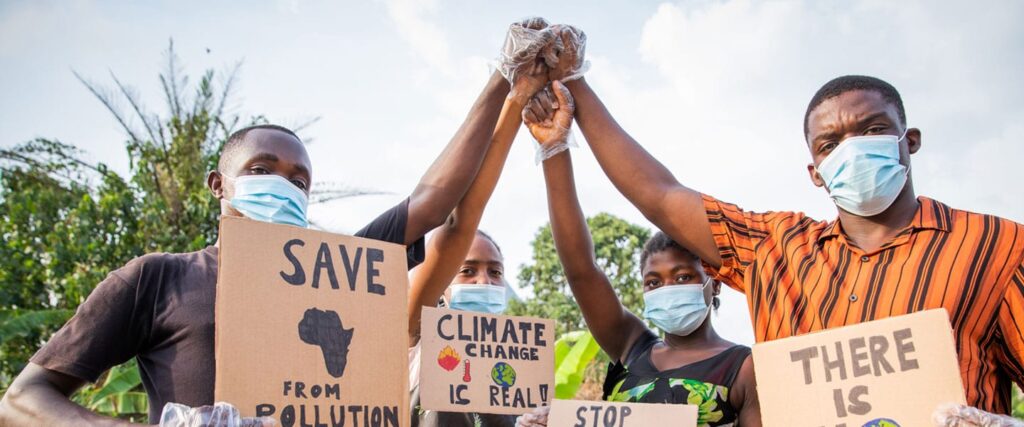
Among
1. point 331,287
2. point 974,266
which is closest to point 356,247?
point 331,287

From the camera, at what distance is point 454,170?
374cm

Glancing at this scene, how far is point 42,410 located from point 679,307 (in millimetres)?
2651

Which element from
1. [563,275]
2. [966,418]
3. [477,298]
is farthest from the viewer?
[563,275]

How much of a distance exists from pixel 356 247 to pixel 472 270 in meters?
1.61

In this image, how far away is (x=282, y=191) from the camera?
3.12 m

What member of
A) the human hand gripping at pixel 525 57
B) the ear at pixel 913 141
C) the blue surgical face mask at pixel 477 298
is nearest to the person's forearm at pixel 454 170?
the human hand gripping at pixel 525 57

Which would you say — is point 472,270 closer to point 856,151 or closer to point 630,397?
point 630,397

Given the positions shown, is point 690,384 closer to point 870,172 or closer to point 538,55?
point 870,172

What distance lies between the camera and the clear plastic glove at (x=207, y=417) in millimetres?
2293

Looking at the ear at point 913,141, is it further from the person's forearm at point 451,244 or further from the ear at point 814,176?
the person's forearm at point 451,244

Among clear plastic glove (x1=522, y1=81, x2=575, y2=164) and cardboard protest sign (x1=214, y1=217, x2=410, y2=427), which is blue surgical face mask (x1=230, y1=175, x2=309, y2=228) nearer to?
cardboard protest sign (x1=214, y1=217, x2=410, y2=427)

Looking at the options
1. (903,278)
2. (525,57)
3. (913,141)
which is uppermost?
(525,57)

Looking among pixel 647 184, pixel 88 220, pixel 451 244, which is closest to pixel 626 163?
pixel 647 184

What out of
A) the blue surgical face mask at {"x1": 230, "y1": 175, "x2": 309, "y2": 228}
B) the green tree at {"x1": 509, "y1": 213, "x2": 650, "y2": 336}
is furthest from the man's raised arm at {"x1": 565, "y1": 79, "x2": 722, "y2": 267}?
the green tree at {"x1": 509, "y1": 213, "x2": 650, "y2": 336}
